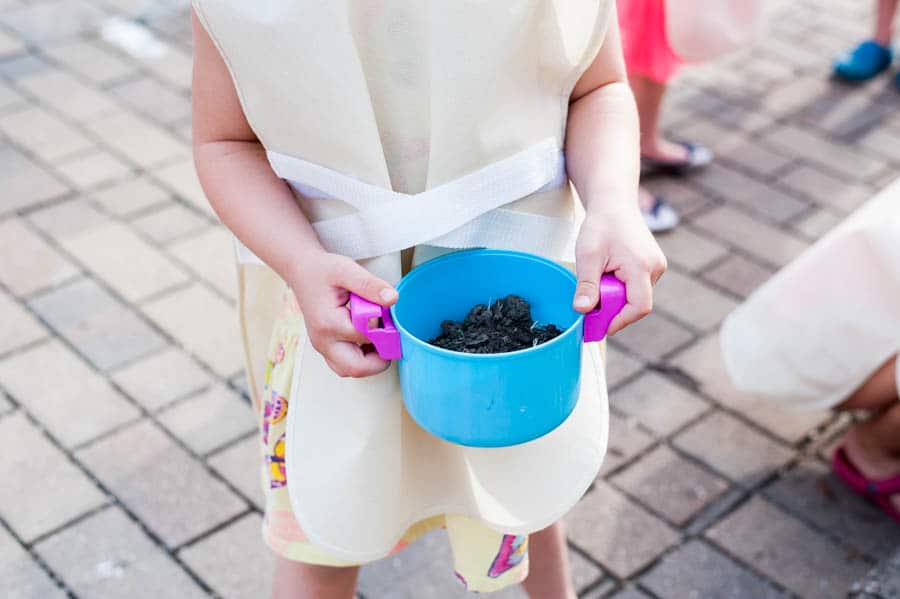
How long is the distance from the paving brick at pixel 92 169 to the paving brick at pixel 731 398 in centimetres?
172

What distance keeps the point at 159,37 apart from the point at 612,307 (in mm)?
3238

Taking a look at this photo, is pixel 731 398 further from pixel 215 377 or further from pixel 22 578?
pixel 22 578

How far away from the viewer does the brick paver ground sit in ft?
6.91

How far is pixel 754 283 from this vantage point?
9.69 ft

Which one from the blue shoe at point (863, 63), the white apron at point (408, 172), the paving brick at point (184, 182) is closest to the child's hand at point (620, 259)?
the white apron at point (408, 172)

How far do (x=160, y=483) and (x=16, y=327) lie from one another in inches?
26.6

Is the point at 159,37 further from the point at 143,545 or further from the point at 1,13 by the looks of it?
the point at 143,545

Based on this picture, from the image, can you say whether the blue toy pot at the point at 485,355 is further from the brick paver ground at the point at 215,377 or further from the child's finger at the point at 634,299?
the brick paver ground at the point at 215,377

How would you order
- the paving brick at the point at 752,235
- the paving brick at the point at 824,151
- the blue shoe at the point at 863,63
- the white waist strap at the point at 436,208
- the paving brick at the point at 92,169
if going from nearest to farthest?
1. the white waist strap at the point at 436,208
2. the paving brick at the point at 752,235
3. the paving brick at the point at 92,169
4. the paving brick at the point at 824,151
5. the blue shoe at the point at 863,63

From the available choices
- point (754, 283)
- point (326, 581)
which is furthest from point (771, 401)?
point (326, 581)

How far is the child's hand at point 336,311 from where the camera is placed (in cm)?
121

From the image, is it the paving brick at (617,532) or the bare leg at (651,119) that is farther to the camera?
the bare leg at (651,119)

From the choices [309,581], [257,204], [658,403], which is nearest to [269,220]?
[257,204]

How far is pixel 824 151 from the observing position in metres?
3.55
